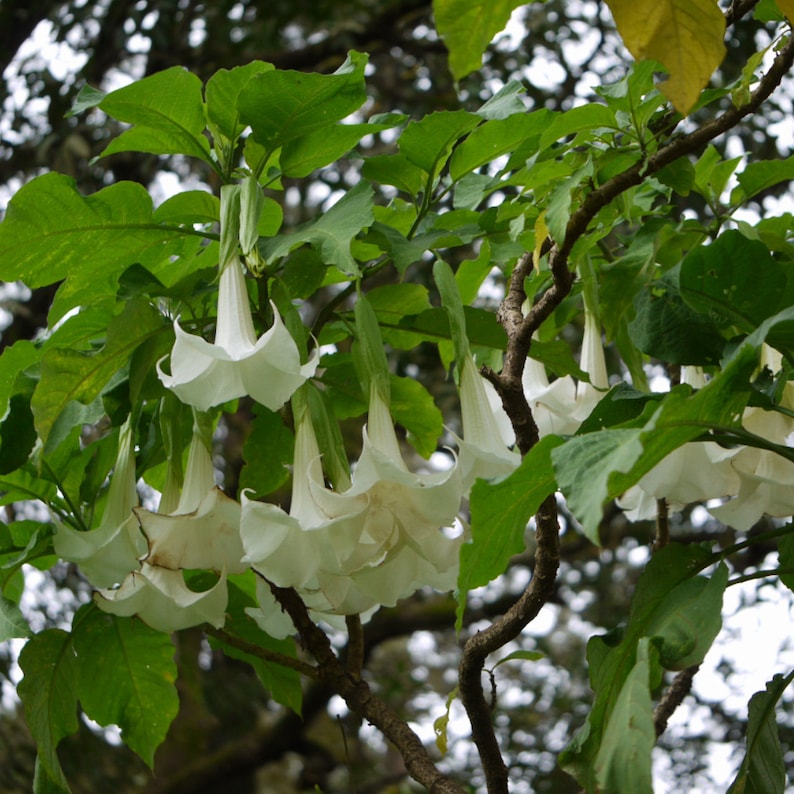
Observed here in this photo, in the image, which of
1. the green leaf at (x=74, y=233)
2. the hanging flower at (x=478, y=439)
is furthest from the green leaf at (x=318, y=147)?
the hanging flower at (x=478, y=439)

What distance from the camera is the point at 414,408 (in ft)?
3.75

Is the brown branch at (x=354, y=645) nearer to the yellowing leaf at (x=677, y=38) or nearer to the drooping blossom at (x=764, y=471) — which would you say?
the drooping blossom at (x=764, y=471)

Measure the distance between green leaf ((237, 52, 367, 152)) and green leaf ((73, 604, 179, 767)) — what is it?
1.70ft

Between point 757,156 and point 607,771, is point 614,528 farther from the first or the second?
point 607,771

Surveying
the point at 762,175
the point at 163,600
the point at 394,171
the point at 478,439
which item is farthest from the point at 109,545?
the point at 762,175

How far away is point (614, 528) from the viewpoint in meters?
3.37

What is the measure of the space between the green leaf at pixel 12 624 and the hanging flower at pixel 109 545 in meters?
0.06

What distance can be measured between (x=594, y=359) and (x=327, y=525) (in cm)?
48

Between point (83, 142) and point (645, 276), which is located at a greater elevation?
point (83, 142)

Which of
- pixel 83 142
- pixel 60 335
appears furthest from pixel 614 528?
pixel 60 335

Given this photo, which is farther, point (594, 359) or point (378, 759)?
point (378, 759)

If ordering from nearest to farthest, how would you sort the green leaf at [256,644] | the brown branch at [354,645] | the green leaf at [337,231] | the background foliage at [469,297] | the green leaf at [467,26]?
the green leaf at [467,26], the background foliage at [469,297], the green leaf at [337,231], the brown branch at [354,645], the green leaf at [256,644]

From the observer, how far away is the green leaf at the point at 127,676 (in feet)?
3.65

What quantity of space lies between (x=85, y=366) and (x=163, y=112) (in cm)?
24
